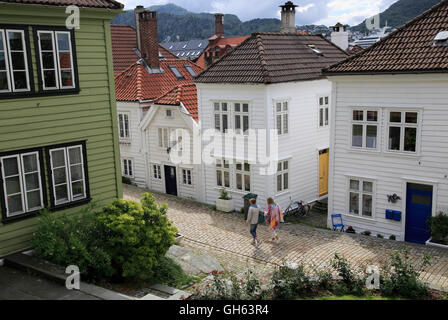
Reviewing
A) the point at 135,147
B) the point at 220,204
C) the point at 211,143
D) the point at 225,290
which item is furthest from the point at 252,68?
the point at 225,290

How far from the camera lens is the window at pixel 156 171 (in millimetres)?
23983

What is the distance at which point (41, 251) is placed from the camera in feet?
34.6

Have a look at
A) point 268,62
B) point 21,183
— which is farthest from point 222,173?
point 21,183

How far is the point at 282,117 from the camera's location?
19.2 metres

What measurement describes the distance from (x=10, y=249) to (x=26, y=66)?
4.68 m

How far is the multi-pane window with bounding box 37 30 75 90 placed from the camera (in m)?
11.3

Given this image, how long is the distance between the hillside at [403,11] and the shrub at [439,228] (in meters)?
70.9

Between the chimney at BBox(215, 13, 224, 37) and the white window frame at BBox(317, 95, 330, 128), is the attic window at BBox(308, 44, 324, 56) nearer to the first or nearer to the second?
the white window frame at BBox(317, 95, 330, 128)

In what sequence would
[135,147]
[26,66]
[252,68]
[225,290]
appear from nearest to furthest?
[225,290] → [26,66] → [252,68] → [135,147]

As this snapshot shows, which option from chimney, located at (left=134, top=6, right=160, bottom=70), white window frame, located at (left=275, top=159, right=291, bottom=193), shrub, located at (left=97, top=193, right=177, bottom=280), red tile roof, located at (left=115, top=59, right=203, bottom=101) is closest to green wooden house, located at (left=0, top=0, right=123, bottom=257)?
shrub, located at (left=97, top=193, right=177, bottom=280)

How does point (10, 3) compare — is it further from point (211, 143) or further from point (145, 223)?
point (211, 143)

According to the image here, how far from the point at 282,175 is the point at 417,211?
6039mm

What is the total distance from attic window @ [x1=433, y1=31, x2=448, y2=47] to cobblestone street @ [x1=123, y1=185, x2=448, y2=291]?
6950mm

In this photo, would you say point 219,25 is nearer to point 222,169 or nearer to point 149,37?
point 149,37
